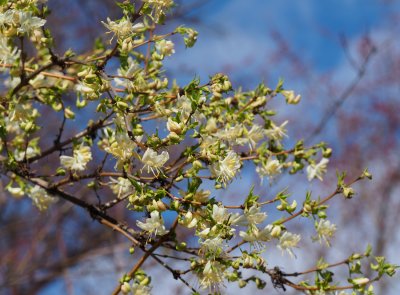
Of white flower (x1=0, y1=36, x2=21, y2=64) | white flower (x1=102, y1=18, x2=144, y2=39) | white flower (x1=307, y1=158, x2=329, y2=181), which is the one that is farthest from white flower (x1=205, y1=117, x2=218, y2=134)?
white flower (x1=0, y1=36, x2=21, y2=64)

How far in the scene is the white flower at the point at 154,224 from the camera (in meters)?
1.43

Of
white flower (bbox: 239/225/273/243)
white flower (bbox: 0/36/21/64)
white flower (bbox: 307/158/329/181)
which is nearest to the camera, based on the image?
white flower (bbox: 239/225/273/243)

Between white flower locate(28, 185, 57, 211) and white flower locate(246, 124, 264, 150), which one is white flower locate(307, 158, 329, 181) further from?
white flower locate(28, 185, 57, 211)

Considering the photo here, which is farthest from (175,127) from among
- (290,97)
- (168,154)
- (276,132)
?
(290,97)

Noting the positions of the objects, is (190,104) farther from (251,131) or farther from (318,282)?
(318,282)

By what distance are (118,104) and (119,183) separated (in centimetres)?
25

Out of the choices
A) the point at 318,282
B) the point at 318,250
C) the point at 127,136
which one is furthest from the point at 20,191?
the point at 318,250

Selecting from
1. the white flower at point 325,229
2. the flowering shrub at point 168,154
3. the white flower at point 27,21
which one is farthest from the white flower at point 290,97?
the white flower at point 27,21

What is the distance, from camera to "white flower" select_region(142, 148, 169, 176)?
4.65ft

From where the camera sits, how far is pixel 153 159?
56.5 inches

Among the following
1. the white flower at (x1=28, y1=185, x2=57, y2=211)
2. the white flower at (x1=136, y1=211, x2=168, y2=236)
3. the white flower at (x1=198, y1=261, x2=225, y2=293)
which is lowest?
the white flower at (x1=198, y1=261, x2=225, y2=293)

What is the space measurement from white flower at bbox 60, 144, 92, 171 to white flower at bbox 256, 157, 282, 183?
0.50 metres

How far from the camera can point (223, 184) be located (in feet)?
4.91

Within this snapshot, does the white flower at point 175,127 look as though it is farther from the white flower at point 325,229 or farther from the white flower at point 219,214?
the white flower at point 325,229
